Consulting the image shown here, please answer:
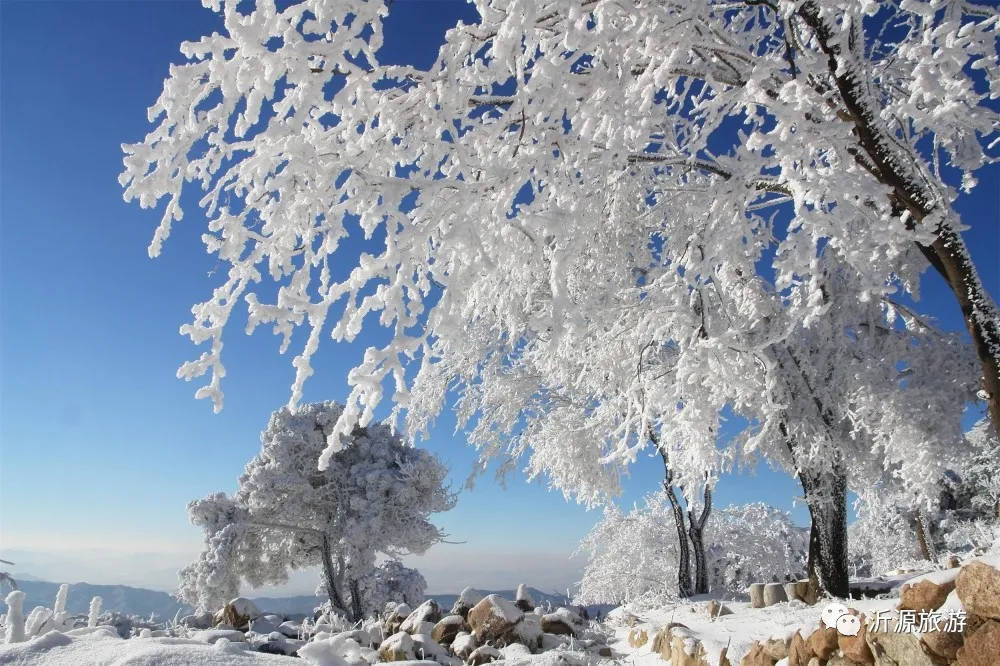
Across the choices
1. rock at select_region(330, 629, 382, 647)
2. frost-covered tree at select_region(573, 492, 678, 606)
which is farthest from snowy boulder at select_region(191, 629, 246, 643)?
frost-covered tree at select_region(573, 492, 678, 606)

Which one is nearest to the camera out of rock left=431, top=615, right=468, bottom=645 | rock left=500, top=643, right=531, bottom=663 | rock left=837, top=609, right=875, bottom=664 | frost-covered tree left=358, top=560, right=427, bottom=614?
rock left=837, top=609, right=875, bottom=664

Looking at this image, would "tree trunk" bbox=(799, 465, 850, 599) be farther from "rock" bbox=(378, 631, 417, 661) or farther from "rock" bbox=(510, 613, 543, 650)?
"rock" bbox=(378, 631, 417, 661)

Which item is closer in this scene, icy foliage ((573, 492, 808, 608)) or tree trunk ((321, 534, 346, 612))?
tree trunk ((321, 534, 346, 612))

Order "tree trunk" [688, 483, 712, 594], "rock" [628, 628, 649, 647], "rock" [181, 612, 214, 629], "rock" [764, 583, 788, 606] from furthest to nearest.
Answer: "tree trunk" [688, 483, 712, 594], "rock" [181, 612, 214, 629], "rock" [764, 583, 788, 606], "rock" [628, 628, 649, 647]

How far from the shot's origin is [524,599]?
32.0 feet

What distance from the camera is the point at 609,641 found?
8.77 metres

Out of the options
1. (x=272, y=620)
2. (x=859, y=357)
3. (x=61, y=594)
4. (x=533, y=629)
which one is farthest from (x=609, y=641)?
(x=61, y=594)

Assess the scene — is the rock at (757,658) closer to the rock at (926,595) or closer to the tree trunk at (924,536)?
the rock at (926,595)

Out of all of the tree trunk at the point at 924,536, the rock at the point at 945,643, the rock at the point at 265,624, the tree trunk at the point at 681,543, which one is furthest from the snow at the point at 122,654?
the tree trunk at the point at 924,536

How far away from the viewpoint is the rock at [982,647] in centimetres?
333

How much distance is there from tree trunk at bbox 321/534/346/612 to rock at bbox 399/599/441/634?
12097 millimetres

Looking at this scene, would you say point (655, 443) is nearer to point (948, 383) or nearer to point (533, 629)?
point (948, 383)

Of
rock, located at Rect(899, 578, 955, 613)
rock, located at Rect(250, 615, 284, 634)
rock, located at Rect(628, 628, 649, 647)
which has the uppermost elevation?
rock, located at Rect(899, 578, 955, 613)

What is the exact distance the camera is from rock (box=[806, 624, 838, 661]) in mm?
4316
